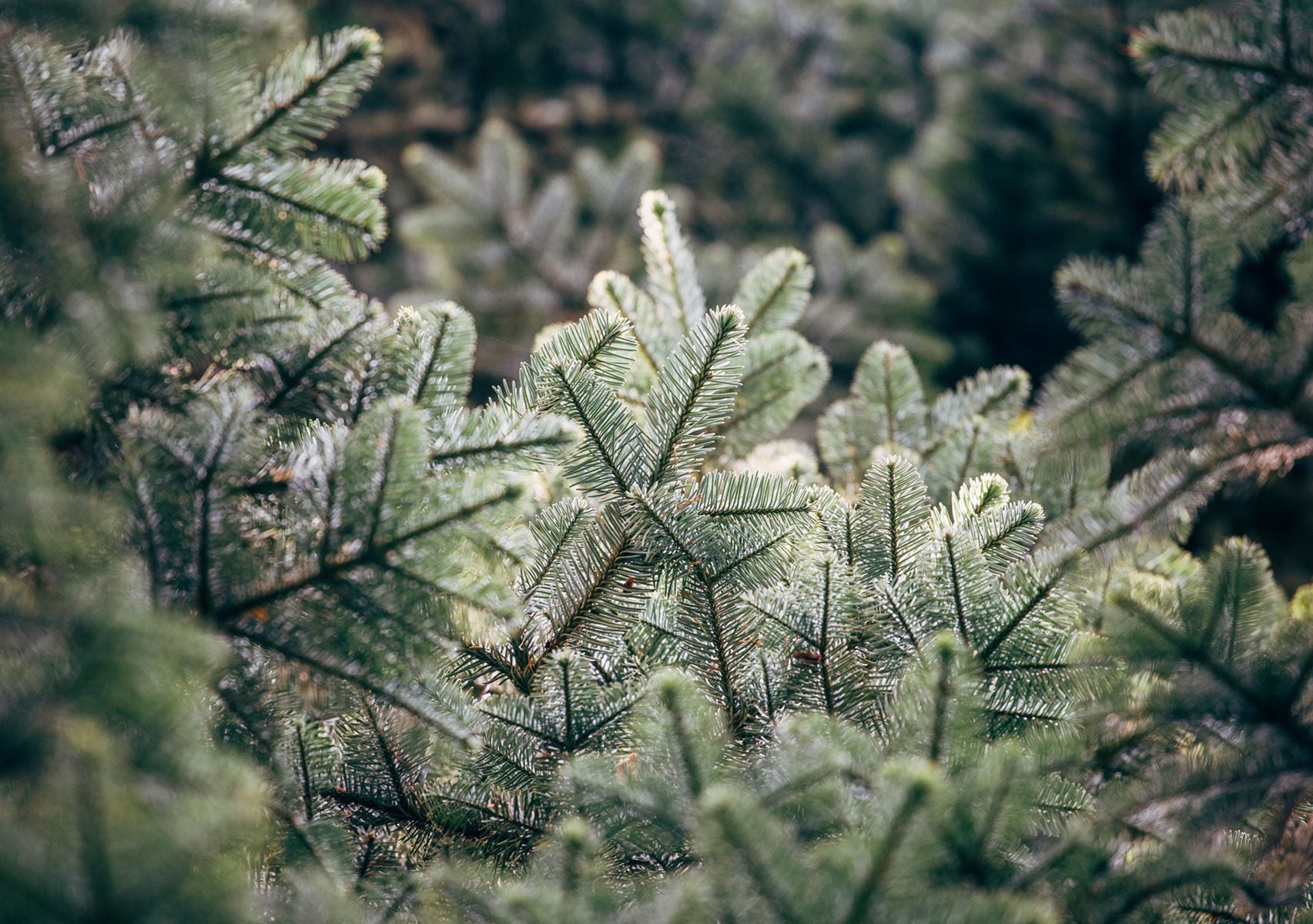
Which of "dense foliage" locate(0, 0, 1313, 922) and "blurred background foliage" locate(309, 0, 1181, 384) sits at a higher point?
"blurred background foliage" locate(309, 0, 1181, 384)

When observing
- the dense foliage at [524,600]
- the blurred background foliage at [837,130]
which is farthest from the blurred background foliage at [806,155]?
the dense foliage at [524,600]

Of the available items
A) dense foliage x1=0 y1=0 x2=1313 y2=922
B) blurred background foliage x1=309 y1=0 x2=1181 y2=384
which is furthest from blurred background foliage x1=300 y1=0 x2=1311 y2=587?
dense foliage x1=0 y1=0 x2=1313 y2=922

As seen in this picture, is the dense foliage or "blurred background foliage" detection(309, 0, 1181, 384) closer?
the dense foliage

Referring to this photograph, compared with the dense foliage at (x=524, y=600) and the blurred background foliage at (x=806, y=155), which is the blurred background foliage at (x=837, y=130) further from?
the dense foliage at (x=524, y=600)

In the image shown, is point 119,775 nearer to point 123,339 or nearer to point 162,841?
point 162,841

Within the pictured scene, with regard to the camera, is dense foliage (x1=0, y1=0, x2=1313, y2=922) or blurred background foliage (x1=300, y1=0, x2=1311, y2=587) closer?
dense foliage (x1=0, y1=0, x2=1313, y2=922)

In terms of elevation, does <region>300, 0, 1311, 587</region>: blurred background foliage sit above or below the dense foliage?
above

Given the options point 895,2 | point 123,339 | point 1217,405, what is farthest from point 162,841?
point 895,2

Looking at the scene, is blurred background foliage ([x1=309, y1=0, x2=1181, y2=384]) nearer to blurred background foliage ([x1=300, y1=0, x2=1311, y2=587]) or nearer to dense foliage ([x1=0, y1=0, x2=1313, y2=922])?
blurred background foliage ([x1=300, y1=0, x2=1311, y2=587])
